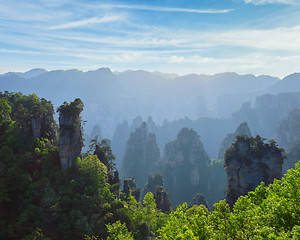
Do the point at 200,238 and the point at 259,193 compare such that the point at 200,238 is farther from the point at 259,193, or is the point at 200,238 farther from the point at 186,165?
the point at 186,165

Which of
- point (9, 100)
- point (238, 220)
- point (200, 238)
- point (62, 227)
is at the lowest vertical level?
point (62, 227)

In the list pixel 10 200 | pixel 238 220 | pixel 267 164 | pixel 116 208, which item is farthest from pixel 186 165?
pixel 238 220

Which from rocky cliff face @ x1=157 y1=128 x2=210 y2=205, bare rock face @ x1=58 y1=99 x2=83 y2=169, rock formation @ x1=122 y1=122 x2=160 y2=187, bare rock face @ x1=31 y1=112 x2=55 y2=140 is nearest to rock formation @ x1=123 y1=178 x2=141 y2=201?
bare rock face @ x1=58 y1=99 x2=83 y2=169

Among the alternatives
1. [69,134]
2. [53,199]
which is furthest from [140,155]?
[53,199]

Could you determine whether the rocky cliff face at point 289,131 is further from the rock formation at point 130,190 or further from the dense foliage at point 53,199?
the dense foliage at point 53,199

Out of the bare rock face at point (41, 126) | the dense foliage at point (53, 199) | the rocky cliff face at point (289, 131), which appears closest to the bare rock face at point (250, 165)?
the dense foliage at point (53, 199)

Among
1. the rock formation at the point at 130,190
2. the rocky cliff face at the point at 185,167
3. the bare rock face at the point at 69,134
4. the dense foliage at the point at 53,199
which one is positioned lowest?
the rocky cliff face at the point at 185,167

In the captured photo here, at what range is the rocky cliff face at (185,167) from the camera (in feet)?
437

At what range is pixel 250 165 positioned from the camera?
51562 millimetres

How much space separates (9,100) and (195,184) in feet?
372

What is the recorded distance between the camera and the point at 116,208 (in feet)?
127

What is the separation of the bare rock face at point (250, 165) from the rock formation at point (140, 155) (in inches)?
4336

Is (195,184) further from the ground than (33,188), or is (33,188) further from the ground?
(33,188)

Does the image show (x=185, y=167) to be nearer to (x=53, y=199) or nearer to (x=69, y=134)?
(x=69, y=134)
